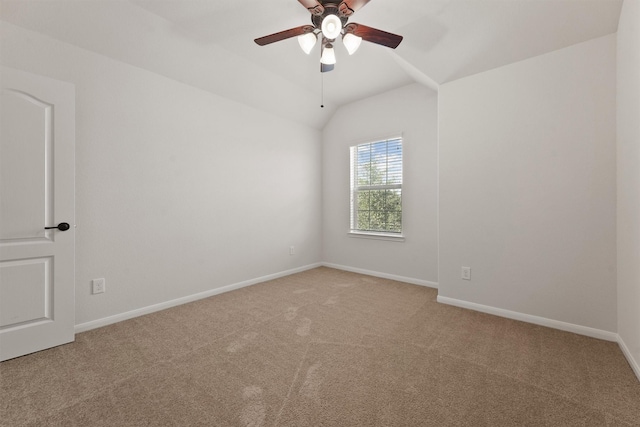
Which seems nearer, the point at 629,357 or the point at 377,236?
the point at 629,357

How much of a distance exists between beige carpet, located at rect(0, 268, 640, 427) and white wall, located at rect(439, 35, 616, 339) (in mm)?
350

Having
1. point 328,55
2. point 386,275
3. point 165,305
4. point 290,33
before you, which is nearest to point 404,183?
point 386,275

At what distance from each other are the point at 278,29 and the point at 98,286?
9.43 feet

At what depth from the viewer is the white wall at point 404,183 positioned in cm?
363

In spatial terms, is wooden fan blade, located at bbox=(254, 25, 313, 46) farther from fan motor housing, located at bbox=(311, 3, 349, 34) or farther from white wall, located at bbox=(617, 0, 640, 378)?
white wall, located at bbox=(617, 0, 640, 378)

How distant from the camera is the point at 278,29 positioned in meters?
2.58

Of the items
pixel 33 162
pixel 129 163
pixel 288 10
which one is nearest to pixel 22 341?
pixel 33 162

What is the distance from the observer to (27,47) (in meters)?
2.10

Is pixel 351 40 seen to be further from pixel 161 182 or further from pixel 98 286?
pixel 98 286

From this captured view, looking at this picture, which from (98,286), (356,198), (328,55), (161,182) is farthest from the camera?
(356,198)

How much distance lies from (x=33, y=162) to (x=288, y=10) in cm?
231

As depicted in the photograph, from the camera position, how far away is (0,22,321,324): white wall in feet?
7.77

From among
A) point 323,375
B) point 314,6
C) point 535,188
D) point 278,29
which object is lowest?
point 323,375

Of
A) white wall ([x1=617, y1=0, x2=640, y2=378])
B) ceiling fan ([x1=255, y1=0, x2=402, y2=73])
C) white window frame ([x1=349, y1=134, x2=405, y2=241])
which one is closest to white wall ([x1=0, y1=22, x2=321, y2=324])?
white window frame ([x1=349, y1=134, x2=405, y2=241])
